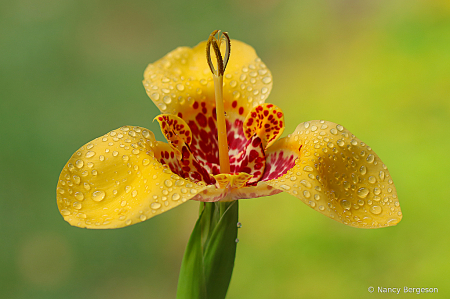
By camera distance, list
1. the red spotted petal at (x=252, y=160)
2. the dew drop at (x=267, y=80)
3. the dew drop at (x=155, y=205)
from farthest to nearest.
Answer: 1. the dew drop at (x=267, y=80)
2. the red spotted petal at (x=252, y=160)
3. the dew drop at (x=155, y=205)

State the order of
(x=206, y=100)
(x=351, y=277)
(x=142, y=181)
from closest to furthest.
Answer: (x=142, y=181), (x=206, y=100), (x=351, y=277)

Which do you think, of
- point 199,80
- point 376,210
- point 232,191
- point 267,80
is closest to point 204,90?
point 199,80

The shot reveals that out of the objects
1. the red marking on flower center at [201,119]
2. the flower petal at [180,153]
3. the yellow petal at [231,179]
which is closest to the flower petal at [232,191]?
the yellow petal at [231,179]

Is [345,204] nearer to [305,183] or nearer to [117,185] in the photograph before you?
[305,183]

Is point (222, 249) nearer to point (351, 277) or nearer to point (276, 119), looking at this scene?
point (276, 119)

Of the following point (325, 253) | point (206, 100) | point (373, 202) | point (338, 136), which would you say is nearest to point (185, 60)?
point (206, 100)

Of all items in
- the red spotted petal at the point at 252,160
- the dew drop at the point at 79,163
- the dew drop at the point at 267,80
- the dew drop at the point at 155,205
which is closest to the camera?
the dew drop at the point at 155,205

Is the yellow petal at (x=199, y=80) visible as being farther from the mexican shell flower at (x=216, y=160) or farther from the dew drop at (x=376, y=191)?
the dew drop at (x=376, y=191)
